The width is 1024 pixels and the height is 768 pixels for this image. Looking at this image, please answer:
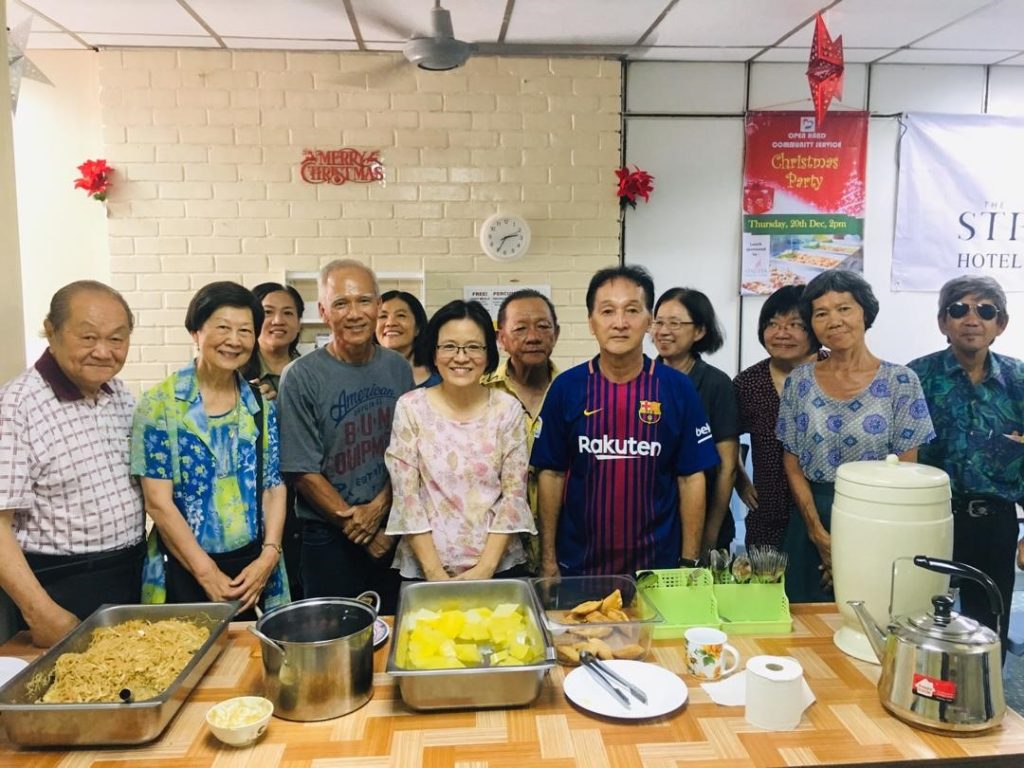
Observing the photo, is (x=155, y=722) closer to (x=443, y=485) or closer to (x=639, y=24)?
(x=443, y=485)

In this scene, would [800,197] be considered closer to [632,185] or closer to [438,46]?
[632,185]

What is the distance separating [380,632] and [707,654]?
0.73 m

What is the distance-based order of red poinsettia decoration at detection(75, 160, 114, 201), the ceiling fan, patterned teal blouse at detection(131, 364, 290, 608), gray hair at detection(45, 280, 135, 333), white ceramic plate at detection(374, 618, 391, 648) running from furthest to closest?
red poinsettia decoration at detection(75, 160, 114, 201) → the ceiling fan → patterned teal blouse at detection(131, 364, 290, 608) → gray hair at detection(45, 280, 135, 333) → white ceramic plate at detection(374, 618, 391, 648)

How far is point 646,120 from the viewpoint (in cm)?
418

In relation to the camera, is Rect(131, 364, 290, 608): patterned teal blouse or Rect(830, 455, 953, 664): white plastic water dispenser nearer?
Rect(830, 455, 953, 664): white plastic water dispenser

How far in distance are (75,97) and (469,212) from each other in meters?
2.25

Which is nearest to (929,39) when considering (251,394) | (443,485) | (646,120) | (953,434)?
(646,120)

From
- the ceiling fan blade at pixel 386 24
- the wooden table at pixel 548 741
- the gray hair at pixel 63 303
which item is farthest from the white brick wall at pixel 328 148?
the wooden table at pixel 548 741

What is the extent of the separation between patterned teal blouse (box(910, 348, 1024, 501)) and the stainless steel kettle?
153 centimetres

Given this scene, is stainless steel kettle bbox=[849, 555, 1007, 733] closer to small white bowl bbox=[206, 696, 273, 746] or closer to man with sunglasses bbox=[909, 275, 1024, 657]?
small white bowl bbox=[206, 696, 273, 746]

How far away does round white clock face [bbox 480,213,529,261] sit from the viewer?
406 cm

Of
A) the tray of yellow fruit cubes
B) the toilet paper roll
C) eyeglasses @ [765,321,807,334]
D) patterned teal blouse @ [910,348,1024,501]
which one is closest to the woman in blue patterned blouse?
eyeglasses @ [765,321,807,334]

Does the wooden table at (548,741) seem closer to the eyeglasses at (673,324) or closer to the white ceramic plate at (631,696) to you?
the white ceramic plate at (631,696)

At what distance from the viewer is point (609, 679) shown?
1413 mm
